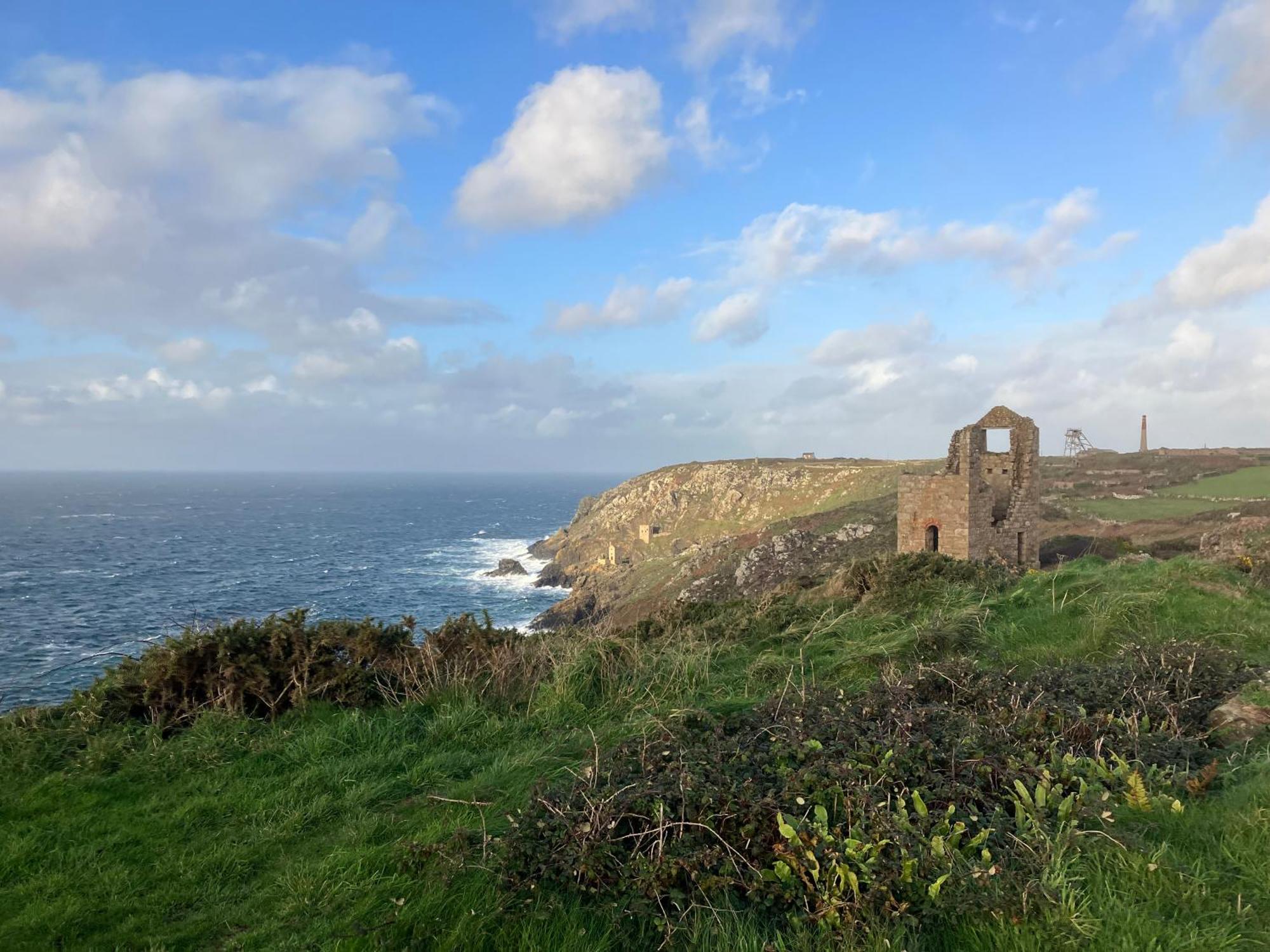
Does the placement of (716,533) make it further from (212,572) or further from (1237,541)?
(1237,541)

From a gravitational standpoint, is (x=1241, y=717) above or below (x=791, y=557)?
above

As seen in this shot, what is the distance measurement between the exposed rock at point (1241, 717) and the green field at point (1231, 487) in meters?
42.3

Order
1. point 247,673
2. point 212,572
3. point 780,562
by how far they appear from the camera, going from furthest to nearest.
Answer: point 212,572 → point 780,562 → point 247,673

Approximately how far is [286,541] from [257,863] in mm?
76270

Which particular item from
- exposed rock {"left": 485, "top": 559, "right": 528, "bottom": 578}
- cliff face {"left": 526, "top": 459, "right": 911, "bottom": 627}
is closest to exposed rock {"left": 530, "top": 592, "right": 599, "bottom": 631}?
cliff face {"left": 526, "top": 459, "right": 911, "bottom": 627}

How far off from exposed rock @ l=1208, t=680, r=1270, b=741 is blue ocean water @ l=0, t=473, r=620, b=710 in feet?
30.2

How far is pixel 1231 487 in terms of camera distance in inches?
1730

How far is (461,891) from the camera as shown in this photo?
341cm

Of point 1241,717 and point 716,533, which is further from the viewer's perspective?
point 716,533

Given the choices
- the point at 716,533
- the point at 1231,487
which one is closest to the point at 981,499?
the point at 1231,487

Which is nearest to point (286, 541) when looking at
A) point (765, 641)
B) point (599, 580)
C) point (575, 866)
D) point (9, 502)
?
point (599, 580)

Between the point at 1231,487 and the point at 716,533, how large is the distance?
35.2 meters

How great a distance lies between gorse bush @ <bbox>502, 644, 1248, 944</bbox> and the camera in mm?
3115

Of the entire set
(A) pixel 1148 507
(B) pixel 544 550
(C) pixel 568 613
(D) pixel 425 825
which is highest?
(A) pixel 1148 507
